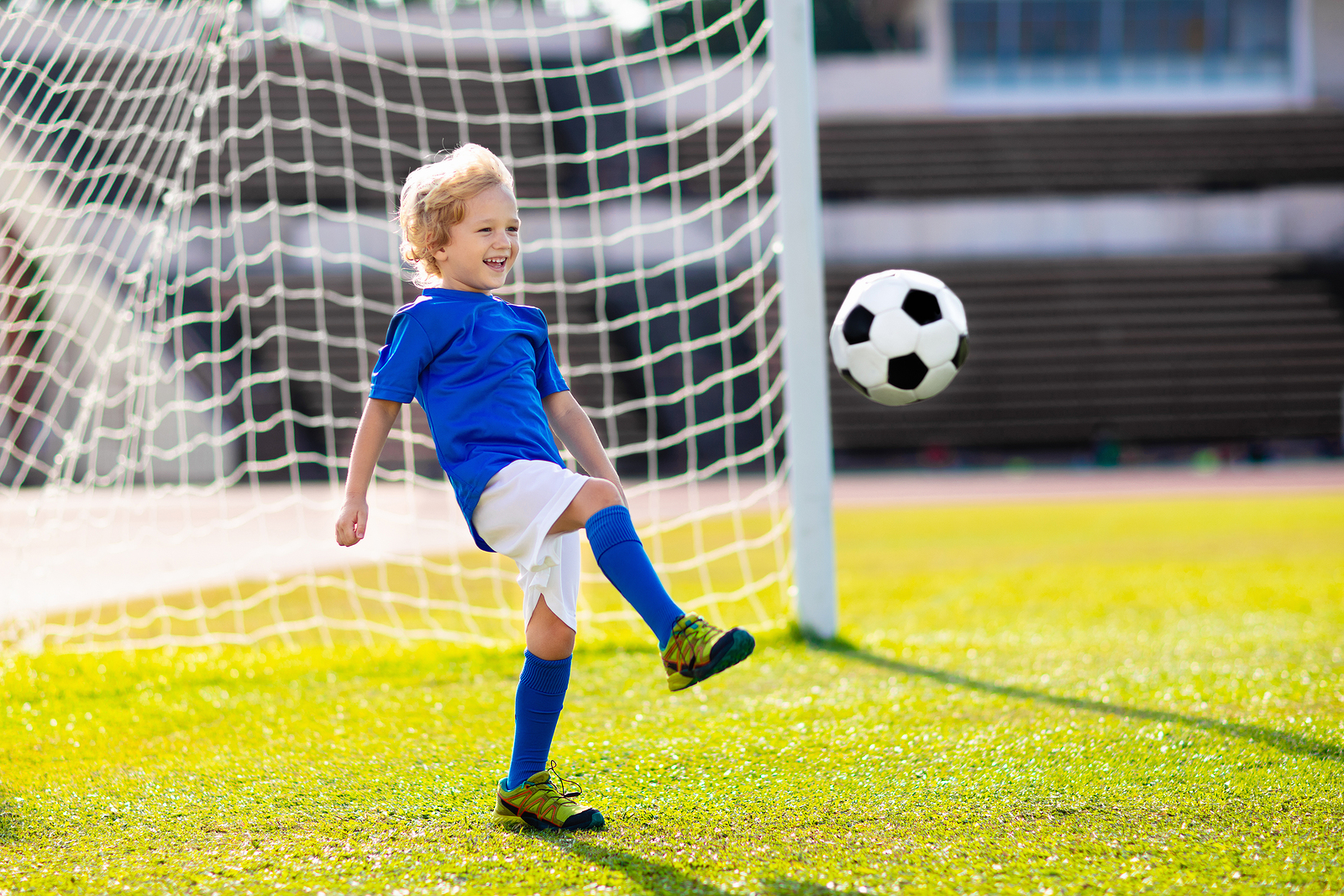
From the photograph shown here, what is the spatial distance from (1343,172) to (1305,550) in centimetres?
1393

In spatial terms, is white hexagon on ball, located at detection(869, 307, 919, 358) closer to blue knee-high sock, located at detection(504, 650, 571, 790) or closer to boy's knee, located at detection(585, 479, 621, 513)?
boy's knee, located at detection(585, 479, 621, 513)

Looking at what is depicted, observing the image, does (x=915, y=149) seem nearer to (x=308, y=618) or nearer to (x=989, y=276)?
(x=989, y=276)

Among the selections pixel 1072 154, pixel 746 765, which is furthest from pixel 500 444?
pixel 1072 154

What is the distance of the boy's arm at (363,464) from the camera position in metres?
1.84

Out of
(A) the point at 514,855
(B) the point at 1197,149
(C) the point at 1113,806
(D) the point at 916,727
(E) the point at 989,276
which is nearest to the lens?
(A) the point at 514,855

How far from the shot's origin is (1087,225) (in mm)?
16922

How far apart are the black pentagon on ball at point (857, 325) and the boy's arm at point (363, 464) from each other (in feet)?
3.99

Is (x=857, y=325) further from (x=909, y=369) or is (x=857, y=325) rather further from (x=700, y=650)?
→ (x=700, y=650)

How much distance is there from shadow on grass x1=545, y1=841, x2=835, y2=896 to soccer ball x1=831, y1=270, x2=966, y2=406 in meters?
1.25

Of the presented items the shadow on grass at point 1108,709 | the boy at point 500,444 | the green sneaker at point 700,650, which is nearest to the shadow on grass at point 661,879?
the boy at point 500,444

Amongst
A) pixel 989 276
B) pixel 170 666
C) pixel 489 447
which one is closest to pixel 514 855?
pixel 489 447

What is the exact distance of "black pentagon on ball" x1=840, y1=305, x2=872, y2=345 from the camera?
104 inches

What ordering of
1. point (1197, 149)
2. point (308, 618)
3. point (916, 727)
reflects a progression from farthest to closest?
point (1197, 149)
point (308, 618)
point (916, 727)

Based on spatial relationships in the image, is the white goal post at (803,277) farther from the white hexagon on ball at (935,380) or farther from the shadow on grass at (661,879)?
the shadow on grass at (661,879)
